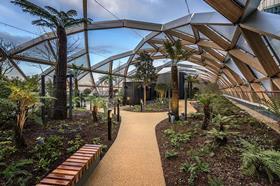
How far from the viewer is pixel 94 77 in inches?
1127

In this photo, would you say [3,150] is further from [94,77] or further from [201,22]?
[94,77]

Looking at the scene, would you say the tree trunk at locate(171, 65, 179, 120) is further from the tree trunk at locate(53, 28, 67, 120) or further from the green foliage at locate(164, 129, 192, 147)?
the tree trunk at locate(53, 28, 67, 120)

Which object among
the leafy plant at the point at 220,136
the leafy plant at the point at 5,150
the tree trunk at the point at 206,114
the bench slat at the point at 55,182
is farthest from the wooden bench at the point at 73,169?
the tree trunk at the point at 206,114

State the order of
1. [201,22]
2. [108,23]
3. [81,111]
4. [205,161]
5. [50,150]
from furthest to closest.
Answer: [108,23]
[81,111]
[201,22]
[50,150]
[205,161]

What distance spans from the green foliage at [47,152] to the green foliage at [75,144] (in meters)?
0.28

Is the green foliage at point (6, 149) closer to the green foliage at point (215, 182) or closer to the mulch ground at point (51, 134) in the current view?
the mulch ground at point (51, 134)

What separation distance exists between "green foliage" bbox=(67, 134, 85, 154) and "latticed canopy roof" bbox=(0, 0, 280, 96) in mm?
6615

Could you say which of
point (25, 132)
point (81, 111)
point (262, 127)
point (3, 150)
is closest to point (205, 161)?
point (262, 127)

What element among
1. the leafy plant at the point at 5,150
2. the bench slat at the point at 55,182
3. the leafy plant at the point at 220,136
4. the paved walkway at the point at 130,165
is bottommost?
the paved walkway at the point at 130,165

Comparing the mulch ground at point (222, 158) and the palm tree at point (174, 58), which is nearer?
the mulch ground at point (222, 158)

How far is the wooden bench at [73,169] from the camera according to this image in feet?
11.3

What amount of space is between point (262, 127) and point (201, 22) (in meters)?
6.49

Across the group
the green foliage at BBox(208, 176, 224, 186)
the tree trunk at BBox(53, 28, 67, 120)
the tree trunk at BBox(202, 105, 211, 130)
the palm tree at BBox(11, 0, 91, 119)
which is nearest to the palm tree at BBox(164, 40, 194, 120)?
the tree trunk at BBox(202, 105, 211, 130)

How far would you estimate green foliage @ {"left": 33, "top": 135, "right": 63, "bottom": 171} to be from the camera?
15.2 feet
